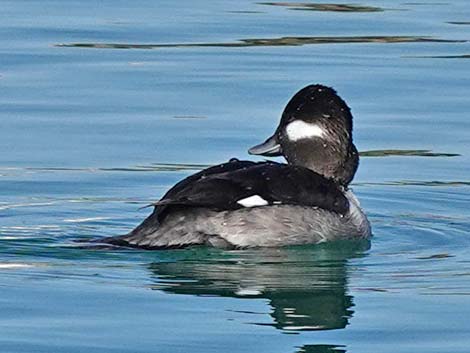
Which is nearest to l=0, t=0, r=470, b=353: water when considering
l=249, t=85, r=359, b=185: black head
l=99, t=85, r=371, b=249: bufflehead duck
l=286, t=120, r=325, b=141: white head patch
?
l=99, t=85, r=371, b=249: bufflehead duck

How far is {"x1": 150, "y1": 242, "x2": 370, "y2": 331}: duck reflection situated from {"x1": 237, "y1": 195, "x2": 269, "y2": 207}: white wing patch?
29 centimetres

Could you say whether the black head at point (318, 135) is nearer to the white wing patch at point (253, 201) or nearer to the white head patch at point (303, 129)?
the white head patch at point (303, 129)

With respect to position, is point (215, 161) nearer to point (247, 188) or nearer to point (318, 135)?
point (318, 135)

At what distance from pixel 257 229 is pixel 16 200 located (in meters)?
1.90

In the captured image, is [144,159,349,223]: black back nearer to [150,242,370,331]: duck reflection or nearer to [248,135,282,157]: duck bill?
[150,242,370,331]: duck reflection

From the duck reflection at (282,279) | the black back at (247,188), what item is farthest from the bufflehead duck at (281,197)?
the duck reflection at (282,279)

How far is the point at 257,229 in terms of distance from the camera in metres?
11.2

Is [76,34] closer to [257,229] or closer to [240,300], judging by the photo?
[257,229]

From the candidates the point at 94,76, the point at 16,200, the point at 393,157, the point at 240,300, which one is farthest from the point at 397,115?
the point at 240,300

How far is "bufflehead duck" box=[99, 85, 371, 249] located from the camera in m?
10.9

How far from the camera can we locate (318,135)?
1177 cm

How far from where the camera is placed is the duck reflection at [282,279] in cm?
951

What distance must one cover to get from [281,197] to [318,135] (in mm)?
781

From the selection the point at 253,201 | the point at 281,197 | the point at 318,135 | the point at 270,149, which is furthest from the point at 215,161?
the point at 253,201
